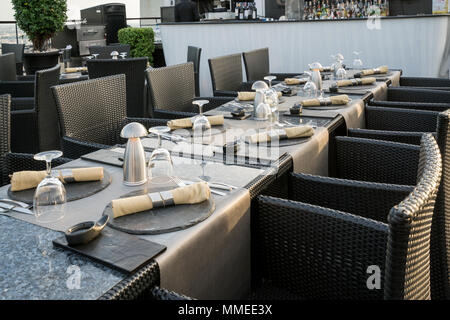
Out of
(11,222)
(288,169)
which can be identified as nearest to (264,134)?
(288,169)

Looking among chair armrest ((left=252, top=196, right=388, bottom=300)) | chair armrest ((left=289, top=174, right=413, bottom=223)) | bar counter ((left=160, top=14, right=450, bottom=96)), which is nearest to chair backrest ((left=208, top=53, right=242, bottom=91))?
bar counter ((left=160, top=14, right=450, bottom=96))

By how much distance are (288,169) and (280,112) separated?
88 cm

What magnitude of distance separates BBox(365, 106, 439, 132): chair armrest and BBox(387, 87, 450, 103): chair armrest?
2.43 ft

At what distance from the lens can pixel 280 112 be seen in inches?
103

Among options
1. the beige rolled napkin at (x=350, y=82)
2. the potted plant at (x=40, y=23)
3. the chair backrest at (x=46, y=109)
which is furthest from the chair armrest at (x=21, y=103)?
the beige rolled napkin at (x=350, y=82)

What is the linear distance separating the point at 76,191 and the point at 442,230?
1128mm

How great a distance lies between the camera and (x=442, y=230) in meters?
1.36

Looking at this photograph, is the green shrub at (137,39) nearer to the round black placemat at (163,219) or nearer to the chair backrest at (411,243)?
the round black placemat at (163,219)

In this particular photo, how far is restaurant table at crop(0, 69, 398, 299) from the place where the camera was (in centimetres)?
98

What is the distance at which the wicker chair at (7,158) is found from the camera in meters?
2.07

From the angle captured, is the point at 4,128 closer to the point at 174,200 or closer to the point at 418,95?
the point at 174,200

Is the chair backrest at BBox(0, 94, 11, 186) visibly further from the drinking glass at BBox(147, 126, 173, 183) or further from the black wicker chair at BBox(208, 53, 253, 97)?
the black wicker chair at BBox(208, 53, 253, 97)

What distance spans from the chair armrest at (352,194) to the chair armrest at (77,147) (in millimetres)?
1019

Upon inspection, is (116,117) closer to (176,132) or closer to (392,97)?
(176,132)
